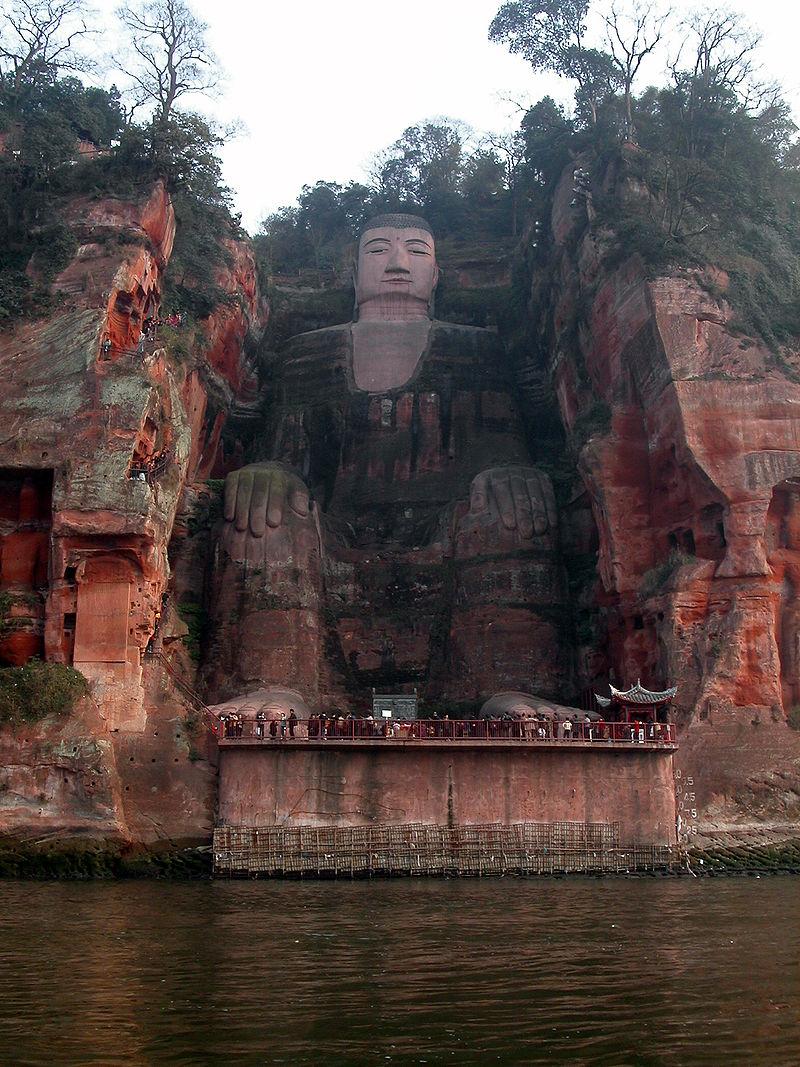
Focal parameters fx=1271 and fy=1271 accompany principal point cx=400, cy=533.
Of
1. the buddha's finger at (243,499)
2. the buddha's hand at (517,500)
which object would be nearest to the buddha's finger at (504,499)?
the buddha's hand at (517,500)

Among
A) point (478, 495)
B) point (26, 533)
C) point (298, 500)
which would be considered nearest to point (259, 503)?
point (298, 500)

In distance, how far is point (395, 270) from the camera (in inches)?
1718

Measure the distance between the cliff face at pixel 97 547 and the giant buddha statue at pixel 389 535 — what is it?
3103 millimetres

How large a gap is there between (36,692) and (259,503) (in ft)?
31.8

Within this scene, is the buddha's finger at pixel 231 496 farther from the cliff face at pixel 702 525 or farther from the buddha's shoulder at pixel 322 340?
the cliff face at pixel 702 525

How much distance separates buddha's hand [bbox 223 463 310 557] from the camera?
3306 cm

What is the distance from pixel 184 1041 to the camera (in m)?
10.2

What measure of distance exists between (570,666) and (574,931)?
54.5 feet

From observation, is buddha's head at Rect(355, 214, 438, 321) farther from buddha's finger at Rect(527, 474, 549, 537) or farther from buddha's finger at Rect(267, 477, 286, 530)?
buddha's finger at Rect(267, 477, 286, 530)

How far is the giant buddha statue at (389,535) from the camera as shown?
3228 cm

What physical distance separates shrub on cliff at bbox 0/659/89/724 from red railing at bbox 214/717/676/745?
3.07 meters

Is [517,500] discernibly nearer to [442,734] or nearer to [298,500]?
[298,500]

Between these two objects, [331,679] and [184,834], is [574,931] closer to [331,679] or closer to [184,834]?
[184,834]

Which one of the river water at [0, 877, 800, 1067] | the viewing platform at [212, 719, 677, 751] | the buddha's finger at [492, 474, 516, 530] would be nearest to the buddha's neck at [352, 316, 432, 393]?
the buddha's finger at [492, 474, 516, 530]
